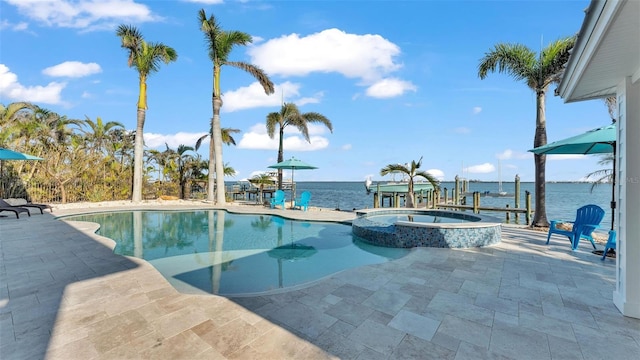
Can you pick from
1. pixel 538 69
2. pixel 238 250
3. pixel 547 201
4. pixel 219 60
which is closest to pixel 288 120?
pixel 219 60

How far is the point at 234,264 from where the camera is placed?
532 centimetres

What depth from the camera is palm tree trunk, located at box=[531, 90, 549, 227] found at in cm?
837

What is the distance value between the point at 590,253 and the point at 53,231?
40.3 feet

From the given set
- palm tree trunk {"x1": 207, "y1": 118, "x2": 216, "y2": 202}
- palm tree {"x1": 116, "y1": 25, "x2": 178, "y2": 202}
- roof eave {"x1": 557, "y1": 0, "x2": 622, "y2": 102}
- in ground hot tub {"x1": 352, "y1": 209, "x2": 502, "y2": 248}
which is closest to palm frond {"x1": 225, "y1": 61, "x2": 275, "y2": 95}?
palm tree {"x1": 116, "y1": 25, "x2": 178, "y2": 202}

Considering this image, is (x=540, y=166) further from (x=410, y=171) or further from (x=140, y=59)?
(x=140, y=59)

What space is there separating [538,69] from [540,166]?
2.96m

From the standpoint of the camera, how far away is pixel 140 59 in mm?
13539

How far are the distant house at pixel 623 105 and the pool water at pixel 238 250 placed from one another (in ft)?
10.7

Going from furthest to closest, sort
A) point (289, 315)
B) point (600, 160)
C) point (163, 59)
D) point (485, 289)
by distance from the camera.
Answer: point (163, 59) < point (600, 160) < point (485, 289) < point (289, 315)

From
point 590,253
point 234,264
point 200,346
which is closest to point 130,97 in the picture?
point 234,264

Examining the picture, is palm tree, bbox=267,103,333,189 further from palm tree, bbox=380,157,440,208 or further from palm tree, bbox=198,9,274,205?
palm tree, bbox=380,157,440,208

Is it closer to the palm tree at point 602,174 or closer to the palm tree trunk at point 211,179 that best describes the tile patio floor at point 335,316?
the palm tree at point 602,174

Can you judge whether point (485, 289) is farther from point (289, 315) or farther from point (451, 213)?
point (451, 213)

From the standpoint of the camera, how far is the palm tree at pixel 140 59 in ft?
43.4
